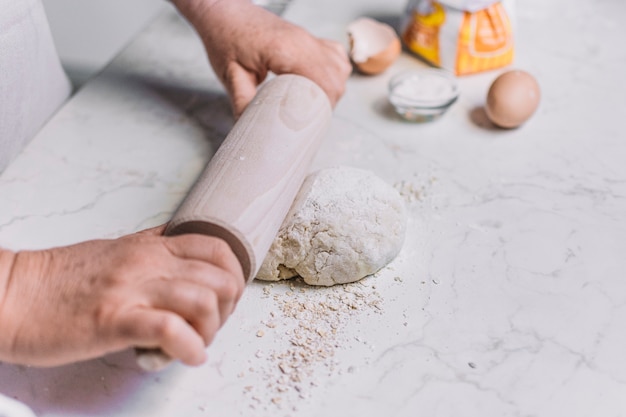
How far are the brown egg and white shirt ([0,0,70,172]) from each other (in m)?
0.70

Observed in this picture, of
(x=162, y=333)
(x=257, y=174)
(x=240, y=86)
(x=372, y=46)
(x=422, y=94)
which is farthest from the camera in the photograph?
(x=372, y=46)

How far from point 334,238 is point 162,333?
0.29 m

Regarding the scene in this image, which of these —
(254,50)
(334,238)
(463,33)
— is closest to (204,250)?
(334,238)

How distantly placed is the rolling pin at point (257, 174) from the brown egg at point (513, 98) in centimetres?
28

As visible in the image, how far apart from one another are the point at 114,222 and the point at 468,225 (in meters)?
0.48

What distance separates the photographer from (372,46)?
1.27 m

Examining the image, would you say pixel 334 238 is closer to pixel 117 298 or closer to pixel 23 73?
pixel 117 298

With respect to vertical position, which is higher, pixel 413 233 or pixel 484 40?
pixel 484 40

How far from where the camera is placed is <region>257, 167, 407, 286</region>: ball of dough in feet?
2.83

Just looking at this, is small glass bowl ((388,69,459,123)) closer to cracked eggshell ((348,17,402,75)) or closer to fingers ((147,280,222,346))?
cracked eggshell ((348,17,402,75))

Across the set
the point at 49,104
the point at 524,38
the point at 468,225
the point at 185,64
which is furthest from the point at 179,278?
the point at 524,38

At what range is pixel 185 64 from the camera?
132cm

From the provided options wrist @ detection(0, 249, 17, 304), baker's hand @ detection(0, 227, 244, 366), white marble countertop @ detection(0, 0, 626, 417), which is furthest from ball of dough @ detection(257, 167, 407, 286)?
wrist @ detection(0, 249, 17, 304)

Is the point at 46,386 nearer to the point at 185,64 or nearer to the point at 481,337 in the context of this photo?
→ the point at 481,337
